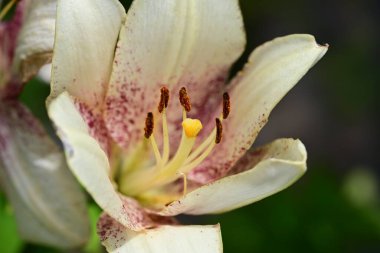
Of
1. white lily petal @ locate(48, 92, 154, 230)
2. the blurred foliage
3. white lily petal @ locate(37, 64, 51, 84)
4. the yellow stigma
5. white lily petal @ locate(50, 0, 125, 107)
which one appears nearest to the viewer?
white lily petal @ locate(48, 92, 154, 230)

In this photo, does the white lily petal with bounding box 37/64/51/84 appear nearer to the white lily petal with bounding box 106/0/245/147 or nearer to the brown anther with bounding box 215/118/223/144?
the white lily petal with bounding box 106/0/245/147

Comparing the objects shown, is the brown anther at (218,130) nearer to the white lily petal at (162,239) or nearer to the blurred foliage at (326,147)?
the white lily petal at (162,239)

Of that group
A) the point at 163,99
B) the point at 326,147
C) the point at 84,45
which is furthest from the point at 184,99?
the point at 326,147

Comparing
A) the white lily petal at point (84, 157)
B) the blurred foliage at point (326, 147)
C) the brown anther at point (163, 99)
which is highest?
the white lily petal at point (84, 157)

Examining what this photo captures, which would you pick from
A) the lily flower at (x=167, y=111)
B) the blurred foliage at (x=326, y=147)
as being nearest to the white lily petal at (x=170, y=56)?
the lily flower at (x=167, y=111)

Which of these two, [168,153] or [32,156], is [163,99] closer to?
[168,153]

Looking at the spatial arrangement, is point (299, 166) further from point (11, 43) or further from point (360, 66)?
point (360, 66)

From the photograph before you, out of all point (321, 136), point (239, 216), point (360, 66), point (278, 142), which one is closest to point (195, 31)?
point (278, 142)

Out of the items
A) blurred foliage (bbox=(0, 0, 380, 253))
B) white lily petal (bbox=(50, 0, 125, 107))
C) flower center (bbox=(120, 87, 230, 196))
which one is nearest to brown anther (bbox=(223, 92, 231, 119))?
flower center (bbox=(120, 87, 230, 196))

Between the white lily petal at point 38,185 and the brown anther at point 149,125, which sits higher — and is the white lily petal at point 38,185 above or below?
below
